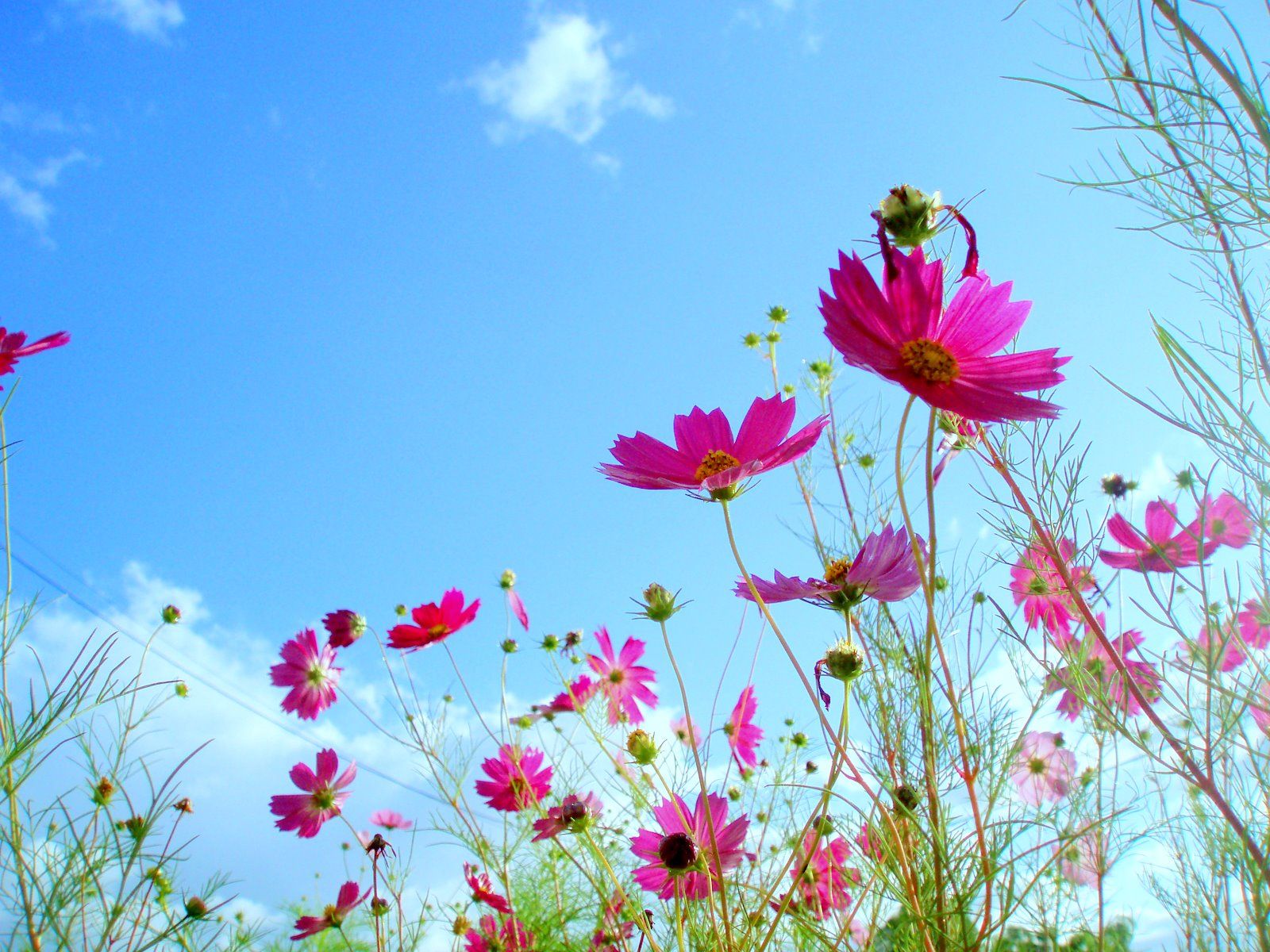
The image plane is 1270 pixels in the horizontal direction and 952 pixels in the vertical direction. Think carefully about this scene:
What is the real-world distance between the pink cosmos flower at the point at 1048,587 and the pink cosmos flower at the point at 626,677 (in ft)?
2.67

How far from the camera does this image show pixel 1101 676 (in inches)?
32.2

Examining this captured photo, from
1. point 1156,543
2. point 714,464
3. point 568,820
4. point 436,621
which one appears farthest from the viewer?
point 436,621

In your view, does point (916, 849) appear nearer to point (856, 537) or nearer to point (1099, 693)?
point (1099, 693)

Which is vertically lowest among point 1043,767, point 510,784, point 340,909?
point 340,909

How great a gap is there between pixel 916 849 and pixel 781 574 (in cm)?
33

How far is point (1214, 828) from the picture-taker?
88 cm

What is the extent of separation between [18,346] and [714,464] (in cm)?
101

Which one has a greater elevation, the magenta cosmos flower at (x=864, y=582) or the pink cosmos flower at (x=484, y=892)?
the magenta cosmos flower at (x=864, y=582)

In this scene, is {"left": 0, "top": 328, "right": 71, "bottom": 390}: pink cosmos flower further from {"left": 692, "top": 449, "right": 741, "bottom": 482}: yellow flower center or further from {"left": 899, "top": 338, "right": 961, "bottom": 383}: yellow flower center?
{"left": 899, "top": 338, "right": 961, "bottom": 383}: yellow flower center

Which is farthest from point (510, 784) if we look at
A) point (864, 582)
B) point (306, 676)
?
point (864, 582)

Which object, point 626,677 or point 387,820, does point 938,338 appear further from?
point 387,820

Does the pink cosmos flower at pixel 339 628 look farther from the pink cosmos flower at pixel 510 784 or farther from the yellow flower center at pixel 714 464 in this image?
the yellow flower center at pixel 714 464

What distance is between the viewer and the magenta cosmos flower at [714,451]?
61 centimetres

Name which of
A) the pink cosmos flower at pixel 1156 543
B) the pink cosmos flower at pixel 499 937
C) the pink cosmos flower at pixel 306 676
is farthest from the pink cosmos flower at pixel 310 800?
the pink cosmos flower at pixel 1156 543
